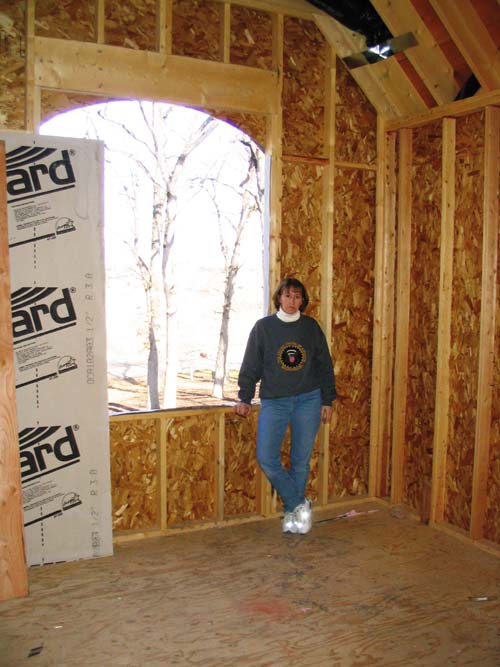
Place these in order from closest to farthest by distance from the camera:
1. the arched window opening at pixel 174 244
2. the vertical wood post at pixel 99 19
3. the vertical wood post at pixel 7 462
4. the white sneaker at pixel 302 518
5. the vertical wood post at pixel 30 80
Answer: the vertical wood post at pixel 7 462, the vertical wood post at pixel 30 80, the vertical wood post at pixel 99 19, the white sneaker at pixel 302 518, the arched window opening at pixel 174 244

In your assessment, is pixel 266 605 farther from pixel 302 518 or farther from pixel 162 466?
pixel 162 466

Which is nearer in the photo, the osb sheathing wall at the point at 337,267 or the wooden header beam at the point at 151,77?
the wooden header beam at the point at 151,77

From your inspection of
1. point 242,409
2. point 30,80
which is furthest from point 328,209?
point 30,80

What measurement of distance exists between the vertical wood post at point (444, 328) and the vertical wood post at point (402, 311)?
39 cm

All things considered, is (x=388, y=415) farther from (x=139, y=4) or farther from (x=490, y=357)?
(x=139, y=4)

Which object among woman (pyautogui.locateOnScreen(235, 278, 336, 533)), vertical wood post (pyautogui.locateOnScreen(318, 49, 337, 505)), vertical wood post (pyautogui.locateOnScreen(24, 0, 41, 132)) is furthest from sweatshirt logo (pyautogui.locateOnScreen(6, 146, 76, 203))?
vertical wood post (pyautogui.locateOnScreen(318, 49, 337, 505))

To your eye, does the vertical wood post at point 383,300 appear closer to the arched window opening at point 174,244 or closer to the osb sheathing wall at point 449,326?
the osb sheathing wall at point 449,326

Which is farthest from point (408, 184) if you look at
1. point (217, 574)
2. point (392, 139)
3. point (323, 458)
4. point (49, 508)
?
point (49, 508)

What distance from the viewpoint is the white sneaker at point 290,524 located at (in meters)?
4.53

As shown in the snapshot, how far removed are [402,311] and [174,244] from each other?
27.9ft

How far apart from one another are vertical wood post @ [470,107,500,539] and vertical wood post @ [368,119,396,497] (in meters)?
0.98

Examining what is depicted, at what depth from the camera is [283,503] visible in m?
4.62

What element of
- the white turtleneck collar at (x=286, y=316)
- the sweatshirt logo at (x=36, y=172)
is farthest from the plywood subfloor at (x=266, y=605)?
the sweatshirt logo at (x=36, y=172)

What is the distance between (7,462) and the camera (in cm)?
355
